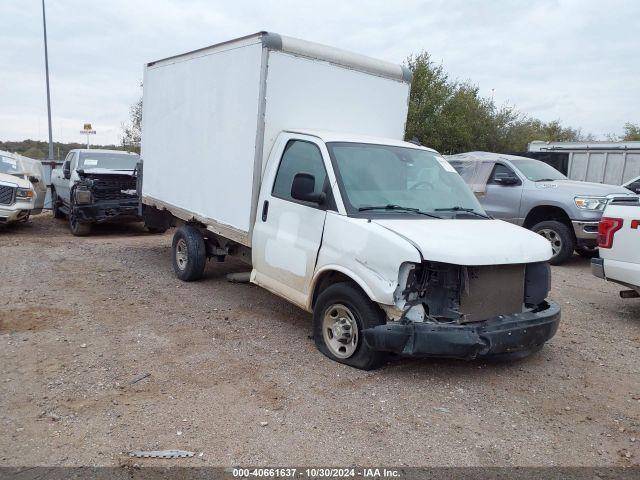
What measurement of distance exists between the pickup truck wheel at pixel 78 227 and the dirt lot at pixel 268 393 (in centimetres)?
513

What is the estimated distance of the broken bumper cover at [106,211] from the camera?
37.0ft

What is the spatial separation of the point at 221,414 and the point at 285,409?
1.51 feet

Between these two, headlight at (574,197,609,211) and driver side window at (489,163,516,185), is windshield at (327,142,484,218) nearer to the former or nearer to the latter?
headlight at (574,197,609,211)

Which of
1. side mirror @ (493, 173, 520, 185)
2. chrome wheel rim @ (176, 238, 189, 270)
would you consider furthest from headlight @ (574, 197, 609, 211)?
chrome wheel rim @ (176, 238, 189, 270)

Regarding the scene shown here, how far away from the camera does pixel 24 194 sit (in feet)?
37.9

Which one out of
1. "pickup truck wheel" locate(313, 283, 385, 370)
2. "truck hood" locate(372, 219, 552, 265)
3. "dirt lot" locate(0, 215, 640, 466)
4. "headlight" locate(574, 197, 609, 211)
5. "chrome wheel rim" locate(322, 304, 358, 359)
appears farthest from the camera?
"headlight" locate(574, 197, 609, 211)

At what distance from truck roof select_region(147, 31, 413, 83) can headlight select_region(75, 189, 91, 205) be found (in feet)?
17.5

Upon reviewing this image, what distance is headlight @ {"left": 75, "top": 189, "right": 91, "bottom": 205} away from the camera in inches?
438

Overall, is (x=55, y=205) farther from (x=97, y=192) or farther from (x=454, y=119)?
(x=454, y=119)

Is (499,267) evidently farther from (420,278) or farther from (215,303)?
(215,303)

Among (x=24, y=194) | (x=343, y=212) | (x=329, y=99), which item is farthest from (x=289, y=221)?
(x=24, y=194)

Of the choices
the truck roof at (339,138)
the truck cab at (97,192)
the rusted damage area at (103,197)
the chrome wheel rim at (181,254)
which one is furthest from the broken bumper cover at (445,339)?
the truck cab at (97,192)

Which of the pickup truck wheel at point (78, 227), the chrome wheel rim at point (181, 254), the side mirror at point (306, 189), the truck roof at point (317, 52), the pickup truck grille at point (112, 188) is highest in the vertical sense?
the truck roof at point (317, 52)

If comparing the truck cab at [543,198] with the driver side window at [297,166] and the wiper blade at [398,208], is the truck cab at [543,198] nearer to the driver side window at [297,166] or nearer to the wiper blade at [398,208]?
the wiper blade at [398,208]
